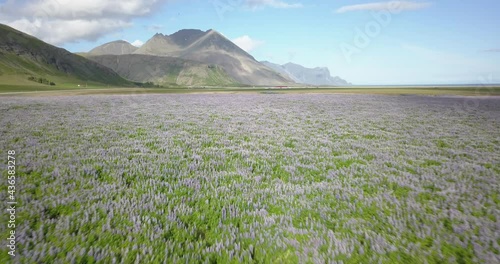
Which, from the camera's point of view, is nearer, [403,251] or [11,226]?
[403,251]

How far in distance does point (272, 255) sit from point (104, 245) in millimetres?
2753

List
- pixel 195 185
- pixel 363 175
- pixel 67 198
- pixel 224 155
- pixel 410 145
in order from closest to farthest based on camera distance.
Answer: pixel 67 198
pixel 195 185
pixel 363 175
pixel 224 155
pixel 410 145

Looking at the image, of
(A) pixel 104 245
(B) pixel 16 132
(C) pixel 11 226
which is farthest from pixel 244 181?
(B) pixel 16 132

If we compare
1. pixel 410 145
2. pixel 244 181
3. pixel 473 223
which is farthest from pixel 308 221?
pixel 410 145

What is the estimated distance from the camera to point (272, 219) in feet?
17.0

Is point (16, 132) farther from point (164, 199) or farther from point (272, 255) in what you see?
point (272, 255)

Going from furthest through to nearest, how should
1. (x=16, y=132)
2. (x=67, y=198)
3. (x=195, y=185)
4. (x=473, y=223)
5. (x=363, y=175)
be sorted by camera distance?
(x=16, y=132)
(x=363, y=175)
(x=195, y=185)
(x=67, y=198)
(x=473, y=223)

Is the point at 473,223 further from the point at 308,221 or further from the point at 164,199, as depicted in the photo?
the point at 164,199

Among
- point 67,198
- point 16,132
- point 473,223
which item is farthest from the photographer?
point 16,132

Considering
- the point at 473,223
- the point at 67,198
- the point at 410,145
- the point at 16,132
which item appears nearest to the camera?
the point at 473,223

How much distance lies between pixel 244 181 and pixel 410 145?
9.43m

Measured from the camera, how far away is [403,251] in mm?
4207

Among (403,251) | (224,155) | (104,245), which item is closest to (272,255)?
(403,251)

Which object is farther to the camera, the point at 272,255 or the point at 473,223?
the point at 473,223
